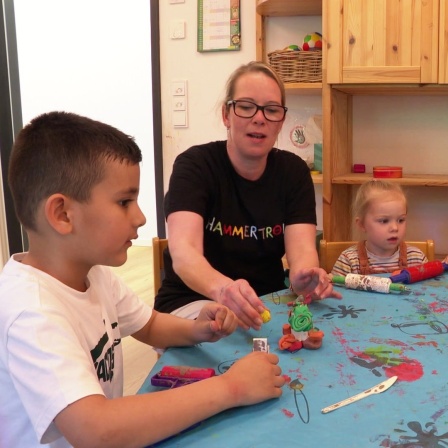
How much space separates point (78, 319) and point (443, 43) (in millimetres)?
1879

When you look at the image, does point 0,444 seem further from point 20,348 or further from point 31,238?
Result: point 31,238

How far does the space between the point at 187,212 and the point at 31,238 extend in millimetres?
586

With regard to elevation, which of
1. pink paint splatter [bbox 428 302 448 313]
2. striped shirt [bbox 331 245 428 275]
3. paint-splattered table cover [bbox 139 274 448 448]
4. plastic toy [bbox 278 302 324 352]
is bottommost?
striped shirt [bbox 331 245 428 275]

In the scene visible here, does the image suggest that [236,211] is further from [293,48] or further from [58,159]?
[293,48]

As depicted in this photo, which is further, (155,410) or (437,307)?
(437,307)

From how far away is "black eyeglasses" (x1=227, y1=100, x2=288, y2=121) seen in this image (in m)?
1.46

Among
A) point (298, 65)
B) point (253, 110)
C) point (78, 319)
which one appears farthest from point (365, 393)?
point (298, 65)

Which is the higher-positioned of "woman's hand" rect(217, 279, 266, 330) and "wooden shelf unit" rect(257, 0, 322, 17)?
"wooden shelf unit" rect(257, 0, 322, 17)

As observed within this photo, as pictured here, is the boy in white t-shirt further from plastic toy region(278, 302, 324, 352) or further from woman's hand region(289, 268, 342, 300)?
woman's hand region(289, 268, 342, 300)

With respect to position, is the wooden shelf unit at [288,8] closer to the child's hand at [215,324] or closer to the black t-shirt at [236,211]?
the black t-shirt at [236,211]

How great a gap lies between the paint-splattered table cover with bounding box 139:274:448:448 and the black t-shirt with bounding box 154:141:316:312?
0.30 m

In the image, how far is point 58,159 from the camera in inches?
32.1

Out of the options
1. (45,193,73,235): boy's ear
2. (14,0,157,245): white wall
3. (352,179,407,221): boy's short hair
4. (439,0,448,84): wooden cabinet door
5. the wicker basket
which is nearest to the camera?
(45,193,73,235): boy's ear

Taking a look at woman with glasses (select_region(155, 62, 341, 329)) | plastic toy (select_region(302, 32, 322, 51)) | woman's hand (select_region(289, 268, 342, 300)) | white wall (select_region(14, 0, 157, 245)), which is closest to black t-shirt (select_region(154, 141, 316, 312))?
woman with glasses (select_region(155, 62, 341, 329))
